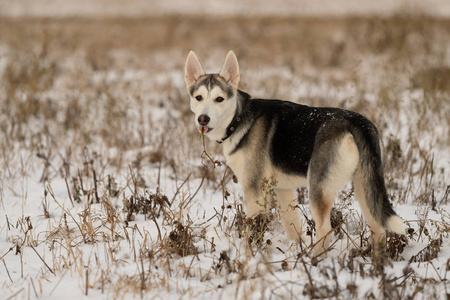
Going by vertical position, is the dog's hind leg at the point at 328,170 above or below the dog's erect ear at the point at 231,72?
below

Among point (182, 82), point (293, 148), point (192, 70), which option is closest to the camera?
point (293, 148)

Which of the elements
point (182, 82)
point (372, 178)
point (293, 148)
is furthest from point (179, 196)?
point (182, 82)

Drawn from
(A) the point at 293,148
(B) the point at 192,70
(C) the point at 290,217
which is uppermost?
(B) the point at 192,70

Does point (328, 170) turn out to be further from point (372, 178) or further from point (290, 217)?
point (290, 217)

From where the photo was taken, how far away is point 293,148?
3.94 metres

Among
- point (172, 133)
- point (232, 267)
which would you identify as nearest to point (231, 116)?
point (232, 267)

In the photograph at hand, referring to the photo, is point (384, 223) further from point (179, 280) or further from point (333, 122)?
point (179, 280)

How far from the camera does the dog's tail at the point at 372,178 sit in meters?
3.43

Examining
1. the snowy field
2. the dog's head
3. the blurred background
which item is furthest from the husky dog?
the blurred background

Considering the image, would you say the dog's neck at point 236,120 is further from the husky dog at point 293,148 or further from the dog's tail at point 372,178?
the dog's tail at point 372,178

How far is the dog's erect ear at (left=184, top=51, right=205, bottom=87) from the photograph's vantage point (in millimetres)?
Result: 4617

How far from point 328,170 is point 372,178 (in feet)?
1.02

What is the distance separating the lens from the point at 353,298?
3.14 meters

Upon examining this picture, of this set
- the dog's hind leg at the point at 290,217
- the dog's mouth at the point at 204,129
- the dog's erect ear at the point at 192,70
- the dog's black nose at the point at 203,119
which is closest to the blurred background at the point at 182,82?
the dog's hind leg at the point at 290,217
